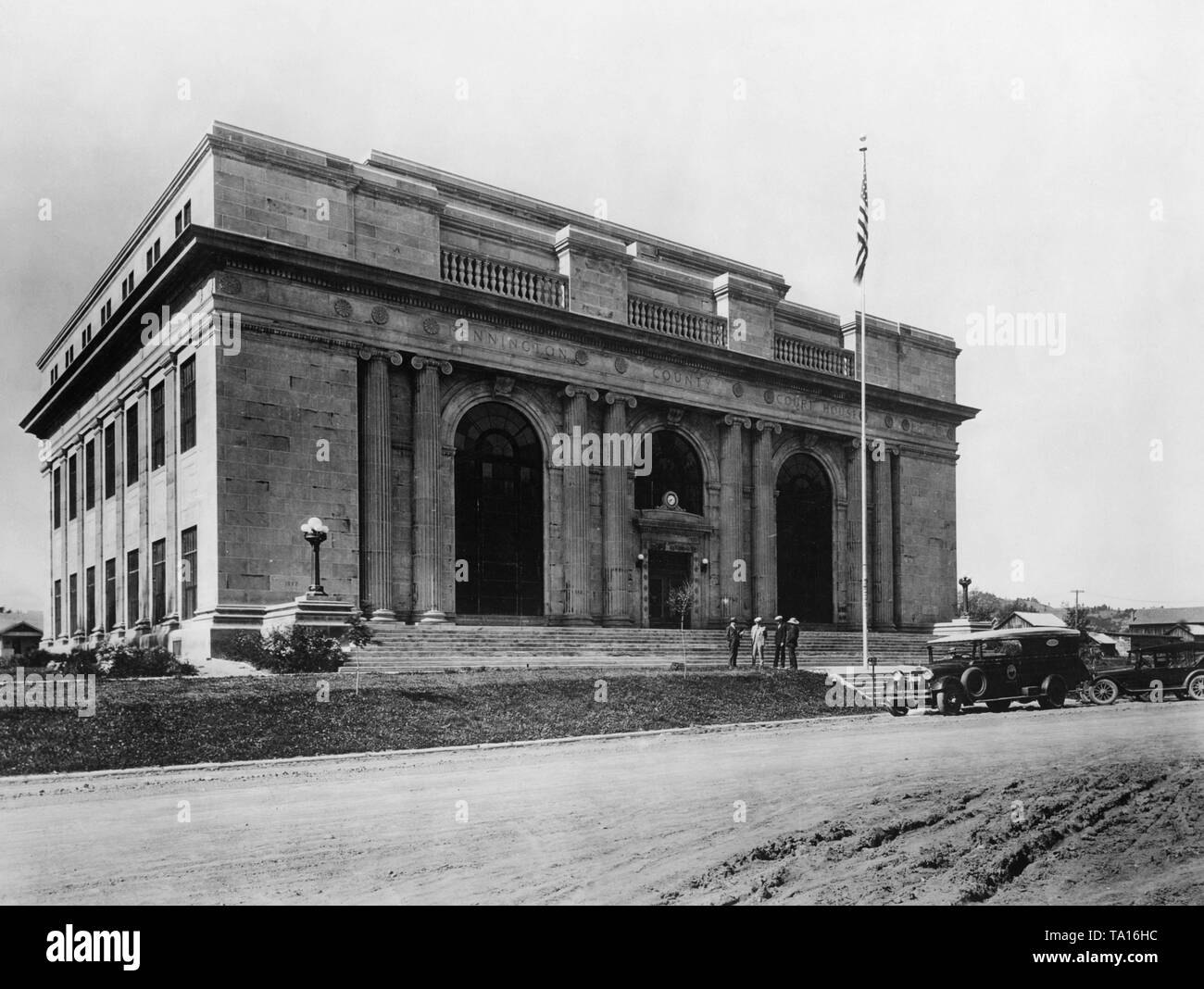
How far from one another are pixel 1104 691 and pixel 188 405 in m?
23.9

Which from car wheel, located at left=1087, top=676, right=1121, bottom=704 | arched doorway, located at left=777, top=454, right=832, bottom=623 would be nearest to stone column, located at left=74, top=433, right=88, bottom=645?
arched doorway, located at left=777, top=454, right=832, bottom=623

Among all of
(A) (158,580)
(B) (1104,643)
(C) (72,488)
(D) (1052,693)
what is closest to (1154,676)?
(B) (1104,643)

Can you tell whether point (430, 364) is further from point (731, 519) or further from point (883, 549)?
point (883, 549)

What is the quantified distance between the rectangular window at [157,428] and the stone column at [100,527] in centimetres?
411

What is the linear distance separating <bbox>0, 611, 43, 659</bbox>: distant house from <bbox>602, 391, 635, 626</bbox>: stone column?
703 inches

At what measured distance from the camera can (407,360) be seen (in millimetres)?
33562

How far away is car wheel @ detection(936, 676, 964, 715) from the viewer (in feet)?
71.3

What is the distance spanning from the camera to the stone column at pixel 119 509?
3516cm

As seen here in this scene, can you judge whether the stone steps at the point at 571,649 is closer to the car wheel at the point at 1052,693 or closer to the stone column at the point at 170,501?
the stone column at the point at 170,501

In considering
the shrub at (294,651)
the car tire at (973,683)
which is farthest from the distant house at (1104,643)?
the shrub at (294,651)

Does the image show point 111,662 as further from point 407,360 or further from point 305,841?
point 305,841

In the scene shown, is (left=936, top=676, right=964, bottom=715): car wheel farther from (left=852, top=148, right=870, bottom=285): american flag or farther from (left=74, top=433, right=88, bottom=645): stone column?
(left=74, top=433, right=88, bottom=645): stone column
